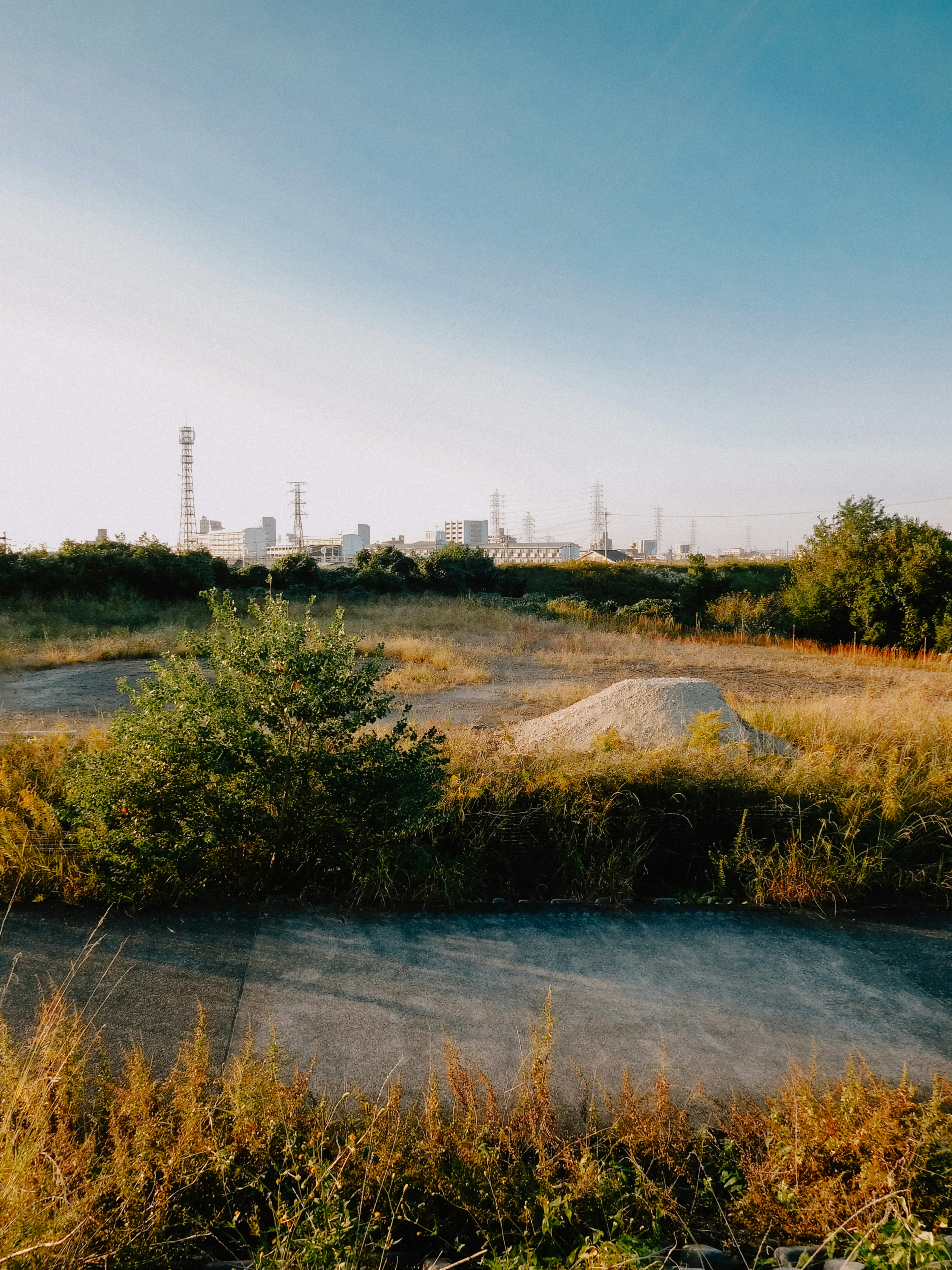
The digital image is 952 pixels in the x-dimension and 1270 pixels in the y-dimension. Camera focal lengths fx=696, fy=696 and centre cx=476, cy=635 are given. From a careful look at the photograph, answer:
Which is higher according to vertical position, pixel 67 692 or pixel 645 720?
pixel 645 720

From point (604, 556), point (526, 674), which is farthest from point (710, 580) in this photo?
point (604, 556)

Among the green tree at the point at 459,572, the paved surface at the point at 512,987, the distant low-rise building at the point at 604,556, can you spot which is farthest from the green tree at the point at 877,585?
the distant low-rise building at the point at 604,556

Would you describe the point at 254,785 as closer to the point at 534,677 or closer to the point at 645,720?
the point at 645,720

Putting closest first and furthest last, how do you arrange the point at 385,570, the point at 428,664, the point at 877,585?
the point at 428,664 < the point at 877,585 < the point at 385,570

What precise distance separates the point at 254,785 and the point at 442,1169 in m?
2.45

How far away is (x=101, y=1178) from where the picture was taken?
6.41 feet

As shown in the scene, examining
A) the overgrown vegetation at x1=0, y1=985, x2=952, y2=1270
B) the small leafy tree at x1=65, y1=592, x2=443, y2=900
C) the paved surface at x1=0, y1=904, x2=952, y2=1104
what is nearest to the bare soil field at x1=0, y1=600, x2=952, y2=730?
the small leafy tree at x1=65, y1=592, x2=443, y2=900

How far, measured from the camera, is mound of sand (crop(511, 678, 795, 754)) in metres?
6.85

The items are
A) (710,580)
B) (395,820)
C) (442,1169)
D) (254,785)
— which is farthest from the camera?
(710,580)

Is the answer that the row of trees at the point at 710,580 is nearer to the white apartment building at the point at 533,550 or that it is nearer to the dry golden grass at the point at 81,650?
the dry golden grass at the point at 81,650

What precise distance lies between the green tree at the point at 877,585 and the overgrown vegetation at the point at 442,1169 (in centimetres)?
1956

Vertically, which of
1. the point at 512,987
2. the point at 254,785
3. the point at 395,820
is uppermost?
the point at 254,785

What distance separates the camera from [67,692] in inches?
447

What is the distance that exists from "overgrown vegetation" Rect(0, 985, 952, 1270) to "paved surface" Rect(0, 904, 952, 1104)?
234mm
